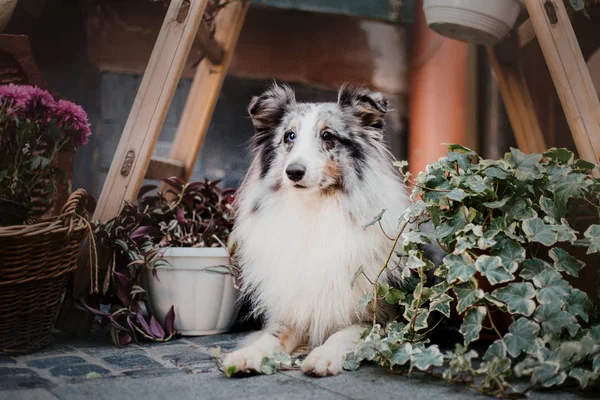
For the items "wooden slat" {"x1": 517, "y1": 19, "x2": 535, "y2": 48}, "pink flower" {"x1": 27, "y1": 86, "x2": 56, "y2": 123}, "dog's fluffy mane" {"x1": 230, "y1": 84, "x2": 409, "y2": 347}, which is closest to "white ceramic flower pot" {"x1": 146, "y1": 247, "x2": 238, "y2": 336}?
"dog's fluffy mane" {"x1": 230, "y1": 84, "x2": 409, "y2": 347}

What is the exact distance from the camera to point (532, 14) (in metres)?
2.56

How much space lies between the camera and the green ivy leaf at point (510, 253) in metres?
1.83

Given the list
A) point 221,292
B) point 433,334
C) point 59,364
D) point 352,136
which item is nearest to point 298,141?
point 352,136

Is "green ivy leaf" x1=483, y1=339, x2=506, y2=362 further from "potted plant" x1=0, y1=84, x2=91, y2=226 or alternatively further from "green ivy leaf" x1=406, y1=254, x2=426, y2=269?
"potted plant" x1=0, y1=84, x2=91, y2=226

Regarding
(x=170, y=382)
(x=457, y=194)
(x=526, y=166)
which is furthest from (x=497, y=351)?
(x=170, y=382)

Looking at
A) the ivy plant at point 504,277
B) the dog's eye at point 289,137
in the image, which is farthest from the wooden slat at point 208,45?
the ivy plant at point 504,277

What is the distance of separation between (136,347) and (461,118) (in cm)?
196

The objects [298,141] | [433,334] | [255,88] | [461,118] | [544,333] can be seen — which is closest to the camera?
[544,333]

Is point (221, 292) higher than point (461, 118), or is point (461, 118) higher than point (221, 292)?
point (461, 118)

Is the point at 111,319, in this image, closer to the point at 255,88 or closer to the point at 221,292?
the point at 221,292

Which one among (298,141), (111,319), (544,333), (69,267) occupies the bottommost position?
(111,319)

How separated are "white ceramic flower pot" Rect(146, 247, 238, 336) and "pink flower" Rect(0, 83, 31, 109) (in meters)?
0.85

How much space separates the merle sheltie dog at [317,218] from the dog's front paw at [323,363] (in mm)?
74

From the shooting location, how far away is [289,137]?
2.32 metres
